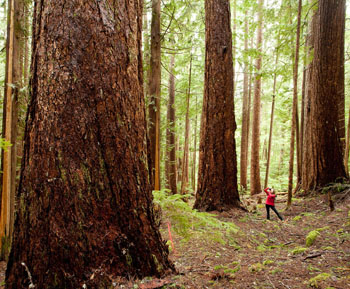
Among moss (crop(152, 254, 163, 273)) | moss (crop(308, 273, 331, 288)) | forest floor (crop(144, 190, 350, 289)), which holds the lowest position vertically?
forest floor (crop(144, 190, 350, 289))

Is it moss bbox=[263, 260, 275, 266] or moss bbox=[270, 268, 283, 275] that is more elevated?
moss bbox=[270, 268, 283, 275]

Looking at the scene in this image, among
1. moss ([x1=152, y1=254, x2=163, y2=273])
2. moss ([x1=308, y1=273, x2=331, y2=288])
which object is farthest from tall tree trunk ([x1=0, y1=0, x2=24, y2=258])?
moss ([x1=308, y1=273, x2=331, y2=288])

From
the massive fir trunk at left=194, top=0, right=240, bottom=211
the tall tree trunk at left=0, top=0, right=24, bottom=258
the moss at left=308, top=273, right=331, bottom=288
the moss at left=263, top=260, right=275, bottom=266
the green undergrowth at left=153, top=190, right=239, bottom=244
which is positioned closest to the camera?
the moss at left=308, top=273, right=331, bottom=288

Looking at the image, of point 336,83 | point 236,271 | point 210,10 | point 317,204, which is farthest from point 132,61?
point 336,83

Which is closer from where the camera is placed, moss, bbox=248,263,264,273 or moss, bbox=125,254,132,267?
moss, bbox=125,254,132,267

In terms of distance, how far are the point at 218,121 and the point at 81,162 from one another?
16.1 ft

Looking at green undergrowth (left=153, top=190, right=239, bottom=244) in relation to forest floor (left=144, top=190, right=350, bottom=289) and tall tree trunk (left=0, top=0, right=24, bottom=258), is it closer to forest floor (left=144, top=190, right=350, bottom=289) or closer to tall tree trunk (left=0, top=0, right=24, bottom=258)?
forest floor (left=144, top=190, right=350, bottom=289)

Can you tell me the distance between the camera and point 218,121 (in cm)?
621

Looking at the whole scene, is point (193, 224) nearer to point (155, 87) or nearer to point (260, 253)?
point (260, 253)

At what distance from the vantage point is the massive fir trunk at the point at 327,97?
21.9ft

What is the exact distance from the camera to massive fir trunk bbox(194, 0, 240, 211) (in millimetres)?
6094

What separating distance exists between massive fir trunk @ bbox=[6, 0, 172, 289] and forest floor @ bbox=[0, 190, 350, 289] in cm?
38

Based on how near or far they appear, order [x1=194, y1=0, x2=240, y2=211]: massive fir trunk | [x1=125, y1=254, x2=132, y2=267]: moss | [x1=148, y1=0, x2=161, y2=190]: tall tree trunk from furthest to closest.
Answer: [x1=148, y1=0, x2=161, y2=190]: tall tree trunk → [x1=194, y1=0, x2=240, y2=211]: massive fir trunk → [x1=125, y1=254, x2=132, y2=267]: moss

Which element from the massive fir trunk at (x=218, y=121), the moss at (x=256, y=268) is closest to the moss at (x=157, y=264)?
the moss at (x=256, y=268)
